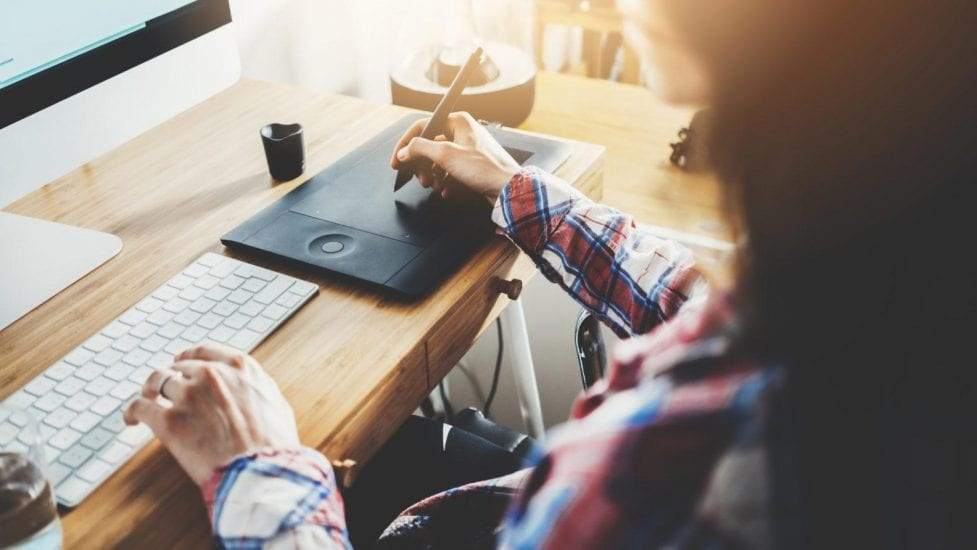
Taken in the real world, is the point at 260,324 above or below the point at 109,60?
below

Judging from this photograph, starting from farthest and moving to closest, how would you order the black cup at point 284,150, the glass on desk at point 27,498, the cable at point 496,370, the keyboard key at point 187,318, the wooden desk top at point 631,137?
the cable at point 496,370, the wooden desk top at point 631,137, the black cup at point 284,150, the keyboard key at point 187,318, the glass on desk at point 27,498

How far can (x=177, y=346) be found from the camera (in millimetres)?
760

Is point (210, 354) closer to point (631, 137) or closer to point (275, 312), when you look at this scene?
point (275, 312)

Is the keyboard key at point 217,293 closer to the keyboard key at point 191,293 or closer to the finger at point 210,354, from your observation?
the keyboard key at point 191,293

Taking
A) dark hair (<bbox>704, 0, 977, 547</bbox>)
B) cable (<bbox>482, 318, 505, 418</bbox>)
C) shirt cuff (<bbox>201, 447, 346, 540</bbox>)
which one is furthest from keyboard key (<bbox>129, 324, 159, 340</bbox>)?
cable (<bbox>482, 318, 505, 418</bbox>)

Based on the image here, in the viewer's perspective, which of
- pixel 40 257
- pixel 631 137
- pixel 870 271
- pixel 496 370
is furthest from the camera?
pixel 496 370

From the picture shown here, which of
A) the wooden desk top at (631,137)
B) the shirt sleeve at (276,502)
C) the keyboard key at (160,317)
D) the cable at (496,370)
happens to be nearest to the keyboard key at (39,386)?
the keyboard key at (160,317)

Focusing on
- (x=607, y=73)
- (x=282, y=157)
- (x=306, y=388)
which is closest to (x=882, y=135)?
(x=306, y=388)

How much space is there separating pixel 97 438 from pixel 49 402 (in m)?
0.07

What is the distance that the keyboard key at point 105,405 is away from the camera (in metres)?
0.69

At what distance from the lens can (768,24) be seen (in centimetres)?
43

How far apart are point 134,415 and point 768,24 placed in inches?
21.0

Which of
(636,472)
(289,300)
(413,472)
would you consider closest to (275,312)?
(289,300)

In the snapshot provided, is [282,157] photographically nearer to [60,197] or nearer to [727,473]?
[60,197]
